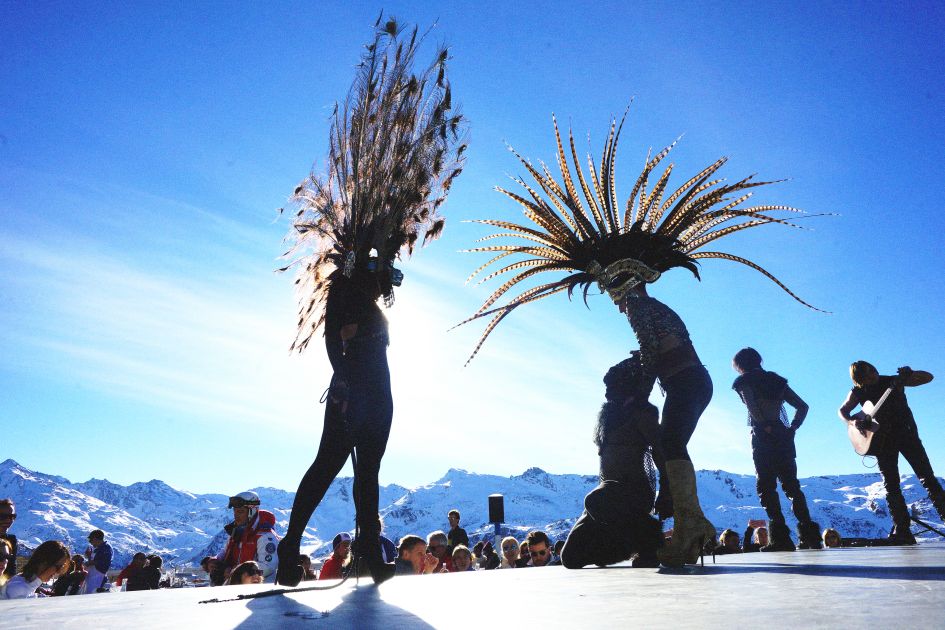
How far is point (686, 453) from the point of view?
11.2 feet

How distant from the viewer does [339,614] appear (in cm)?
173

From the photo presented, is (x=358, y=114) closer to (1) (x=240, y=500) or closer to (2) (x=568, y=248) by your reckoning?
(2) (x=568, y=248)

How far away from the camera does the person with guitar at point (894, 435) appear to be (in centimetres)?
618

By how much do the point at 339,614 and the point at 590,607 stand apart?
702mm

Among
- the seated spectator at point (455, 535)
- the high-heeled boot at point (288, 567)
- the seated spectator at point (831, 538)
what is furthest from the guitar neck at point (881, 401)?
the seated spectator at point (455, 535)

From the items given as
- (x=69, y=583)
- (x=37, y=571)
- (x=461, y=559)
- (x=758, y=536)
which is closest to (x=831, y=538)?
(x=758, y=536)

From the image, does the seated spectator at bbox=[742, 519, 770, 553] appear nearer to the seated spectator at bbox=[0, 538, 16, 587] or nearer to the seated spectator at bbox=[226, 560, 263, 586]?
the seated spectator at bbox=[226, 560, 263, 586]

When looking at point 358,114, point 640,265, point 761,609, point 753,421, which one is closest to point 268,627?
point 761,609

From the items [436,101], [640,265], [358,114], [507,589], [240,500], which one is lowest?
[507,589]

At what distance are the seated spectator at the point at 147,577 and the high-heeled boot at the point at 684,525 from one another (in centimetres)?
1048

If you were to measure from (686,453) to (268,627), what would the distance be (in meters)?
2.59

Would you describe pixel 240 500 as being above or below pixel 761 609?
above

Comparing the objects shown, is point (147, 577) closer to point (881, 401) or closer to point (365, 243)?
point (365, 243)

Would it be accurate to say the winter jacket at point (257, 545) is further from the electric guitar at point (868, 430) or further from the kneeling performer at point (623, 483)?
the electric guitar at point (868, 430)
